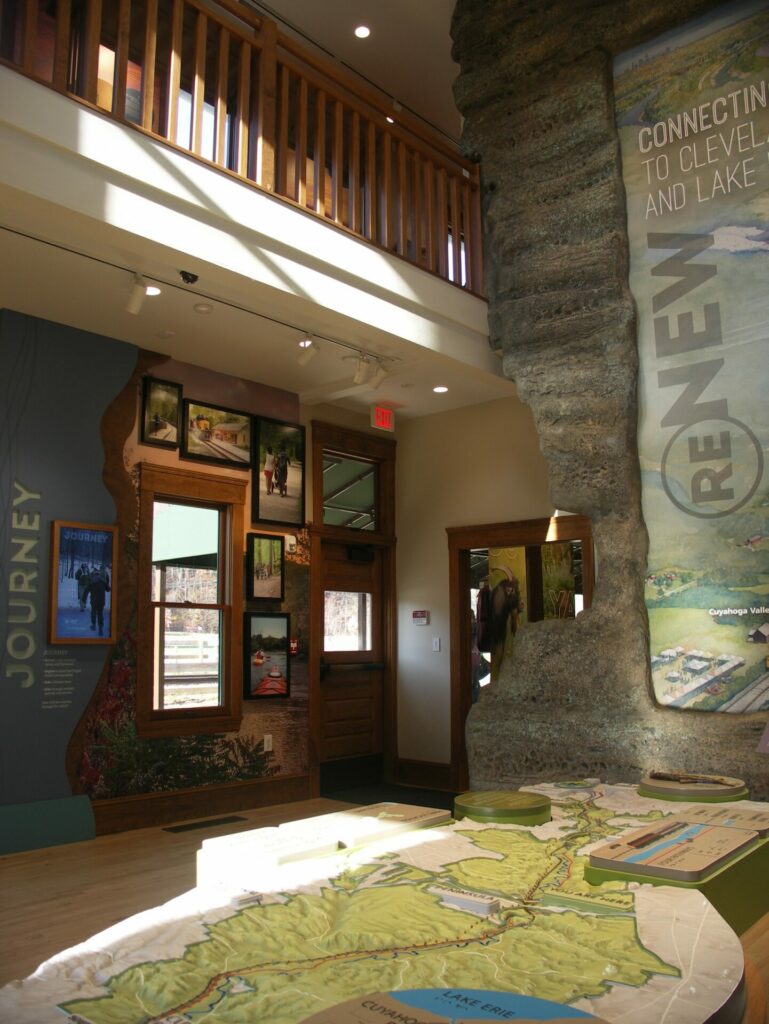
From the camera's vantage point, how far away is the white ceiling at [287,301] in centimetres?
499

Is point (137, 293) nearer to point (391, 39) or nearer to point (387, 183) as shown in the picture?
point (387, 183)

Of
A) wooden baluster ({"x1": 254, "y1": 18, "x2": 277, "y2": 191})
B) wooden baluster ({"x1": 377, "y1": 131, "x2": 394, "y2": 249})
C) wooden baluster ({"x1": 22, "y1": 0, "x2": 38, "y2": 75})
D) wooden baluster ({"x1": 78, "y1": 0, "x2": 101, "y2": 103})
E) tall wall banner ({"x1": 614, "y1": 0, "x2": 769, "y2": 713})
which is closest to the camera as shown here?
wooden baluster ({"x1": 22, "y1": 0, "x2": 38, "y2": 75})

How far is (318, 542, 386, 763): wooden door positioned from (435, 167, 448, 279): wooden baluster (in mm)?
2939

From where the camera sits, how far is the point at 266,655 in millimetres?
7055

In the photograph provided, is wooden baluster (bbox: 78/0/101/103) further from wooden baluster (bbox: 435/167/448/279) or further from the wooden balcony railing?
wooden baluster (bbox: 435/167/448/279)

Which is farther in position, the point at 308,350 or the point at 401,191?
the point at 308,350

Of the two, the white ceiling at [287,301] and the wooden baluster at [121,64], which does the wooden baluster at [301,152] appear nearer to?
the white ceiling at [287,301]

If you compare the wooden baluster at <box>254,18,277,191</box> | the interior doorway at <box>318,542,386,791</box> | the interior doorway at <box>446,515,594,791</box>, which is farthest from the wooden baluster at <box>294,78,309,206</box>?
the interior doorway at <box>318,542,386,791</box>

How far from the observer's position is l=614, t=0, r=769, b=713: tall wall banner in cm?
453

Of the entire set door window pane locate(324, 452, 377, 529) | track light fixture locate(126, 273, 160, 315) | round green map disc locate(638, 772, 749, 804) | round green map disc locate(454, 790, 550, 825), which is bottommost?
round green map disc locate(638, 772, 749, 804)

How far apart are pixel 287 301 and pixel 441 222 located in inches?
72.4

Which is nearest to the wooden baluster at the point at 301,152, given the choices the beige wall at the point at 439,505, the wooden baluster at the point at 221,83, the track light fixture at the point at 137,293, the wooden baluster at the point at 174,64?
the wooden baluster at the point at 221,83

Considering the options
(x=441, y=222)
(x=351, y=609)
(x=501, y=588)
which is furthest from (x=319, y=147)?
(x=501, y=588)

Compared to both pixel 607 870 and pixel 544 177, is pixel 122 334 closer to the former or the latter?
pixel 544 177
